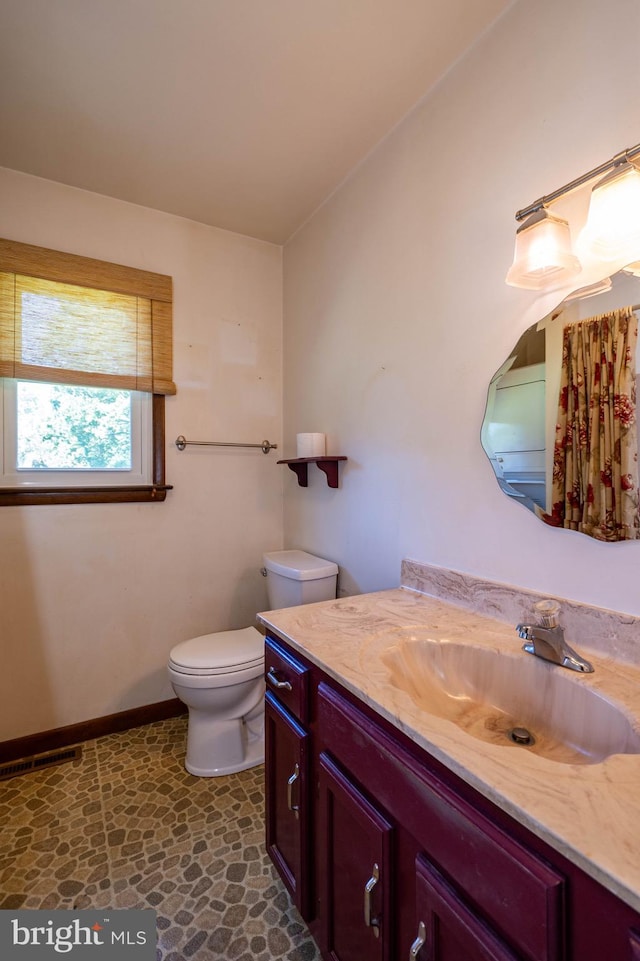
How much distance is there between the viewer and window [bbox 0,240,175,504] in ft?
6.05

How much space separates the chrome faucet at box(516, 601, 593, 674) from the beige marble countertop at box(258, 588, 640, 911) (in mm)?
20

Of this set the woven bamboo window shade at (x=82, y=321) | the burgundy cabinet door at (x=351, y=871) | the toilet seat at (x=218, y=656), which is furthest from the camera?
the woven bamboo window shade at (x=82, y=321)

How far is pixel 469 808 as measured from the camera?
61 cm

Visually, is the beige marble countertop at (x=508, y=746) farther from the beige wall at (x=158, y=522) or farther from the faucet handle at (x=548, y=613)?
the beige wall at (x=158, y=522)

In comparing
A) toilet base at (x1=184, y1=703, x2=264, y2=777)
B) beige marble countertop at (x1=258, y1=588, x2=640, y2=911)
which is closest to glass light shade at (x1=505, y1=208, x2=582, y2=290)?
beige marble countertop at (x1=258, y1=588, x2=640, y2=911)

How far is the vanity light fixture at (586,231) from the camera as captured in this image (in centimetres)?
89

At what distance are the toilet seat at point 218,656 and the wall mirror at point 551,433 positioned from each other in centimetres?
120

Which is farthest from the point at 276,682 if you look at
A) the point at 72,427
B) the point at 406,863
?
the point at 72,427

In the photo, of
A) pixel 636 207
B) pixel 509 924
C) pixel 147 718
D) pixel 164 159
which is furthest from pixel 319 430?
pixel 509 924

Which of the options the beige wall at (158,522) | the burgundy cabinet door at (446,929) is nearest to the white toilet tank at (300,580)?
the beige wall at (158,522)

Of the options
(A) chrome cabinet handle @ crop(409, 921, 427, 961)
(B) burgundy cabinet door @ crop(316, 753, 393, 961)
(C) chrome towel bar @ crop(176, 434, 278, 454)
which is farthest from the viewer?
(C) chrome towel bar @ crop(176, 434, 278, 454)

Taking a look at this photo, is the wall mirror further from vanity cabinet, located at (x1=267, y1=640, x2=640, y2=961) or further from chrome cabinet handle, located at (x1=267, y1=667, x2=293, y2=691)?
chrome cabinet handle, located at (x1=267, y1=667, x2=293, y2=691)

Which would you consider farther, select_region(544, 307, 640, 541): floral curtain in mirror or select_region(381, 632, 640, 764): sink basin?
select_region(544, 307, 640, 541): floral curtain in mirror

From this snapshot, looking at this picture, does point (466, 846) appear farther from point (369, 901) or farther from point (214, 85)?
point (214, 85)
